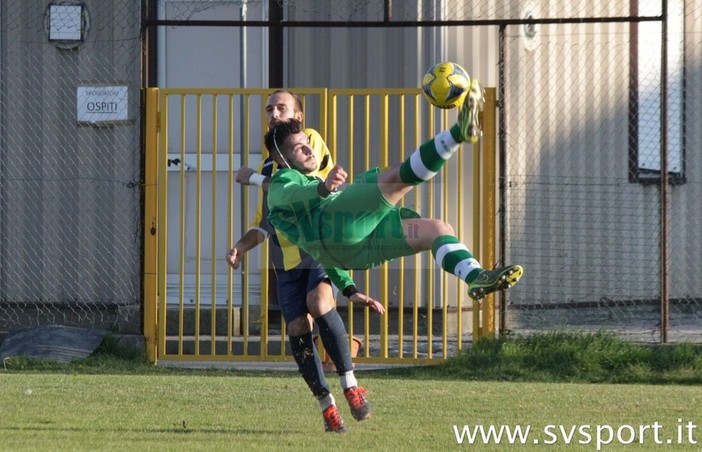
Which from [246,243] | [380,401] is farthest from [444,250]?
[380,401]

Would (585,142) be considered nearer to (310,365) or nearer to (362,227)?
(310,365)

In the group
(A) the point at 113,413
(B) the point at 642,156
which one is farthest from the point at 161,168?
(B) the point at 642,156

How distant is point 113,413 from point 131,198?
→ 5.11m

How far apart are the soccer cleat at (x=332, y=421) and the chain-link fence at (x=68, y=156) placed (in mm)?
5717

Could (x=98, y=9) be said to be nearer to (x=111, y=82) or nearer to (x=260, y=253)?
(x=111, y=82)

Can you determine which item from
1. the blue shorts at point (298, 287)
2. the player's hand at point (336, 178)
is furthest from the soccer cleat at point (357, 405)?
the player's hand at point (336, 178)

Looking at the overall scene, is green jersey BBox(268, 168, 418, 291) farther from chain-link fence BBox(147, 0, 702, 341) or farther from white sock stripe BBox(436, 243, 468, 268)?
chain-link fence BBox(147, 0, 702, 341)

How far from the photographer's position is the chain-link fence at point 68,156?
1239cm

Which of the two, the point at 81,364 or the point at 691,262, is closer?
the point at 81,364

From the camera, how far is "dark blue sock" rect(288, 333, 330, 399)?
23.2 feet

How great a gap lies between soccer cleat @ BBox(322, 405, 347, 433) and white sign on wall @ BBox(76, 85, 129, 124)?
238 inches

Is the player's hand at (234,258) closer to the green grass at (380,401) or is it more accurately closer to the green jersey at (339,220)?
the green jersey at (339,220)

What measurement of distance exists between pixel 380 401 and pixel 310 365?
1065mm

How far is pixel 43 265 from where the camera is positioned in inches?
490
